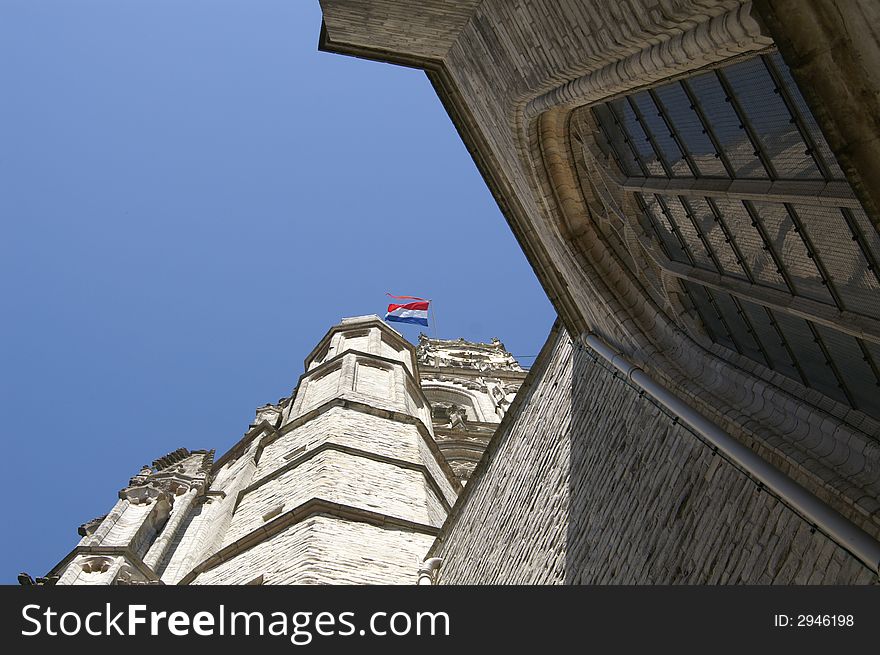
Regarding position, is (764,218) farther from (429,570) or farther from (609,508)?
(429,570)

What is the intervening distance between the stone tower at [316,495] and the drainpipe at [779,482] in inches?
209

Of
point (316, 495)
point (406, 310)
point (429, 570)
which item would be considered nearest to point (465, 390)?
point (406, 310)

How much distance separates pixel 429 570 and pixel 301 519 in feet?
7.91

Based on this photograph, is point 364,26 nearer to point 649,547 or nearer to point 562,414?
point 562,414

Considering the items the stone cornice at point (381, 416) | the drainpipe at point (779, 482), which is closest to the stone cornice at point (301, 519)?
the stone cornice at point (381, 416)

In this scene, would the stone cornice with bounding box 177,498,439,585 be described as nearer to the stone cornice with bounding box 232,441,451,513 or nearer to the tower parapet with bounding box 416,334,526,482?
the stone cornice with bounding box 232,441,451,513

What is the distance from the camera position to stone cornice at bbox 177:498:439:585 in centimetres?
1204

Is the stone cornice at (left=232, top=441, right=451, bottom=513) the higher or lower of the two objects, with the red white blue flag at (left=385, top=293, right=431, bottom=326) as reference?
lower

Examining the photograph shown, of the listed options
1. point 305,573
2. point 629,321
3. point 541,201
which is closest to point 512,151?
point 541,201

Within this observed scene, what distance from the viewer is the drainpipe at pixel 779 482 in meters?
3.86

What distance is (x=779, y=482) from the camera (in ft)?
15.3

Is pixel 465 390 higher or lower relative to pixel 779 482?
higher

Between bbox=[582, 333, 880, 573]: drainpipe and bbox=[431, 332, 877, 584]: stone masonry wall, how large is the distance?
98mm

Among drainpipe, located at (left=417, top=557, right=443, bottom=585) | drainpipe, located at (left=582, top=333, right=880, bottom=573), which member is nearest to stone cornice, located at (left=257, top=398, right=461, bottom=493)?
drainpipe, located at (left=417, top=557, right=443, bottom=585)
